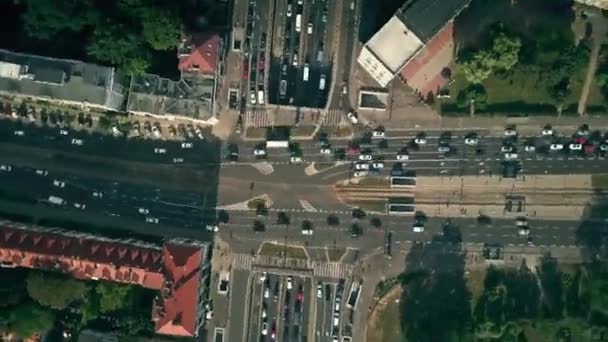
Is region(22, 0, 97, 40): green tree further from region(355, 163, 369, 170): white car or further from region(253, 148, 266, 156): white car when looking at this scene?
region(355, 163, 369, 170): white car

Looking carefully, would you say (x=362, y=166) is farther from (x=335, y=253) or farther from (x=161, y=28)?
(x=161, y=28)

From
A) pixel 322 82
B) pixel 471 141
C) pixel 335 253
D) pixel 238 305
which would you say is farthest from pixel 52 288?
pixel 471 141

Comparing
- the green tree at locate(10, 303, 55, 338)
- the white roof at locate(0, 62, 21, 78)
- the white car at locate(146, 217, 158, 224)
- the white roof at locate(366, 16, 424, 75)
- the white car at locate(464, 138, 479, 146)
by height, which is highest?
the white roof at locate(366, 16, 424, 75)

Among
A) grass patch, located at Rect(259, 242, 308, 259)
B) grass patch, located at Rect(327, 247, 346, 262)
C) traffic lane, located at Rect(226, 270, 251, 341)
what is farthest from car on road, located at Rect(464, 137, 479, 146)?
traffic lane, located at Rect(226, 270, 251, 341)

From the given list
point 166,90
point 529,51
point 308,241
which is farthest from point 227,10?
point 529,51

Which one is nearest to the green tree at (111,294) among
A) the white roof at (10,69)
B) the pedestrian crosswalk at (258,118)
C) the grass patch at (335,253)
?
the grass patch at (335,253)

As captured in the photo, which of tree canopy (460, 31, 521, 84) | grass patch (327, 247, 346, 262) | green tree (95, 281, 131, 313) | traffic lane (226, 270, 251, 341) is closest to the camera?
tree canopy (460, 31, 521, 84)
